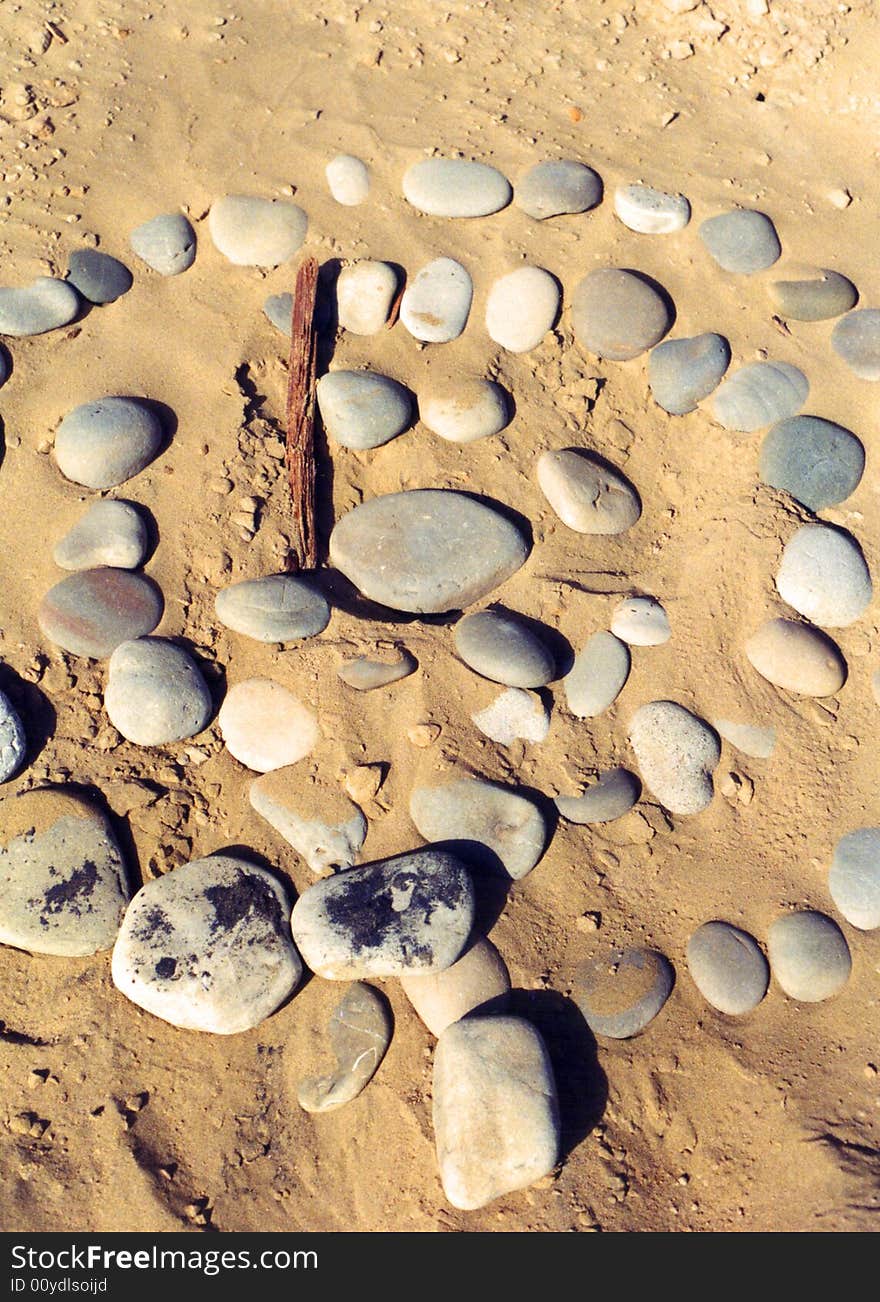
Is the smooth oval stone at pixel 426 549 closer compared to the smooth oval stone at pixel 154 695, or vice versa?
the smooth oval stone at pixel 154 695

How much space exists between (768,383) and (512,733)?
65.3 inches

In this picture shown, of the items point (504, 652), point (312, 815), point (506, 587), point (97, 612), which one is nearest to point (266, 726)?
point (312, 815)

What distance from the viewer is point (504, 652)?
8.86 ft

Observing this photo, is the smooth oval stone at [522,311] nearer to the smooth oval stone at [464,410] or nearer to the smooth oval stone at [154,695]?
the smooth oval stone at [464,410]

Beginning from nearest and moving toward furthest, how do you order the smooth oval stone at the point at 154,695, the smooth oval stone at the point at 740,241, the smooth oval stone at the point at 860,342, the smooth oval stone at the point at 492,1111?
the smooth oval stone at the point at 492,1111, the smooth oval stone at the point at 154,695, the smooth oval stone at the point at 860,342, the smooth oval stone at the point at 740,241

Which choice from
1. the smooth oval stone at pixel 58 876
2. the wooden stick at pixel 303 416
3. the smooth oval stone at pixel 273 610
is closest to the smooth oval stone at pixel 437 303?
the wooden stick at pixel 303 416

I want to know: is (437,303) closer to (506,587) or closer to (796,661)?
(506,587)

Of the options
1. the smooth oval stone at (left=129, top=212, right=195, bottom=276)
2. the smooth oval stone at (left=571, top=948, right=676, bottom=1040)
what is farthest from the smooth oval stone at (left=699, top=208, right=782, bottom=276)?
the smooth oval stone at (left=571, top=948, right=676, bottom=1040)

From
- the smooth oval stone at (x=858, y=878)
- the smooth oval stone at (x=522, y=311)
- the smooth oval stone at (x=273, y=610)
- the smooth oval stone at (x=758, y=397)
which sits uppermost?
the smooth oval stone at (x=758, y=397)

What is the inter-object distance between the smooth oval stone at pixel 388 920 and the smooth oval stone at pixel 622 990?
0.38 m

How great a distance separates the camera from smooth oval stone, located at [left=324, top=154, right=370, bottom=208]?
11.4 feet

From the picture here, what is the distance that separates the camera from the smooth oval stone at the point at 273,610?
272 centimetres

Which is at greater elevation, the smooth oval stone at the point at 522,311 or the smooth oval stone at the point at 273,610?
the smooth oval stone at the point at 522,311

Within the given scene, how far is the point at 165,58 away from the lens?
3.77m
